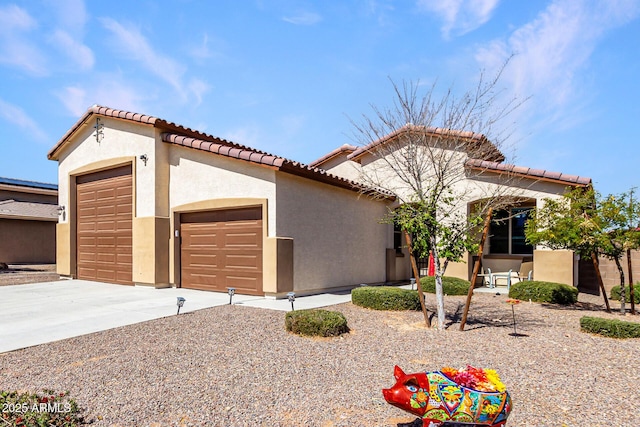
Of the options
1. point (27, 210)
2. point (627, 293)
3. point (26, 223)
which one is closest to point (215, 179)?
point (627, 293)

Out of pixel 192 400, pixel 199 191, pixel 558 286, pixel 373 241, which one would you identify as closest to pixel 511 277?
pixel 558 286

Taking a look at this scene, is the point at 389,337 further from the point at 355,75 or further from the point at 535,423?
the point at 355,75

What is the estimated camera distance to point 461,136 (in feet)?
31.5

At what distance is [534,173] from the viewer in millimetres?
13547

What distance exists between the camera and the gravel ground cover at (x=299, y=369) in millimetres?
4328

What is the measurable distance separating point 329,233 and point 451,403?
10031mm

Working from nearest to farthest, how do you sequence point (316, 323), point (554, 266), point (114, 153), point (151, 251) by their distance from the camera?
point (316, 323) → point (151, 251) → point (554, 266) → point (114, 153)

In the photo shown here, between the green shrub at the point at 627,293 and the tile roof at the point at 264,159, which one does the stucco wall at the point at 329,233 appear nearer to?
the tile roof at the point at 264,159

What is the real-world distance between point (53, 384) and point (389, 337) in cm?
512

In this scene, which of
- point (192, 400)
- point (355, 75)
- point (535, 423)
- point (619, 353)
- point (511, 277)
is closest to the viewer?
point (535, 423)

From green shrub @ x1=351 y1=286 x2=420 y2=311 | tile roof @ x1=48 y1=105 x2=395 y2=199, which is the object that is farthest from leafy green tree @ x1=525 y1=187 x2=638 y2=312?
tile roof @ x1=48 y1=105 x2=395 y2=199

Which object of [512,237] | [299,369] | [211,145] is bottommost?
[299,369]

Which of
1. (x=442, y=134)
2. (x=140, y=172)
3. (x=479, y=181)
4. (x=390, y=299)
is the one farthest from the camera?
(x=479, y=181)

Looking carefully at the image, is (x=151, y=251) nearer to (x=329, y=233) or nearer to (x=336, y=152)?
(x=329, y=233)
